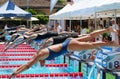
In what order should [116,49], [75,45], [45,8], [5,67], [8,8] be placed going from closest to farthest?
[75,45] < [116,49] < [5,67] < [8,8] < [45,8]

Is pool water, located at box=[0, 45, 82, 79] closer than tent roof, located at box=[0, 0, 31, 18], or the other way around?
pool water, located at box=[0, 45, 82, 79]

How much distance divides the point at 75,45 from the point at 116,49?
1.52 m

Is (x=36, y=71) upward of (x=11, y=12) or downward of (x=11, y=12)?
downward

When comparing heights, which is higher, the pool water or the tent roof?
the tent roof

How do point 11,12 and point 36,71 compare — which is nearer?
point 36,71

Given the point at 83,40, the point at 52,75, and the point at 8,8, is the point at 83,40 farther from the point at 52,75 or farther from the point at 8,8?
the point at 8,8

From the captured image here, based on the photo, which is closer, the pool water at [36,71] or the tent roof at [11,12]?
the pool water at [36,71]

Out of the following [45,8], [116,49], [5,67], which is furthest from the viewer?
[45,8]

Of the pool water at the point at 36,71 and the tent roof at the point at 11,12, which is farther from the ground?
the tent roof at the point at 11,12

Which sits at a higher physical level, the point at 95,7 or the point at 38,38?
the point at 95,7

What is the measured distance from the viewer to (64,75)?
8906mm

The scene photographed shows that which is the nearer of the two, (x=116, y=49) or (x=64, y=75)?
(x=116, y=49)

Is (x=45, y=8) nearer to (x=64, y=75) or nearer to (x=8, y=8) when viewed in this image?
(x=8, y=8)

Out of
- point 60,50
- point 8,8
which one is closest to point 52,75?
point 60,50
